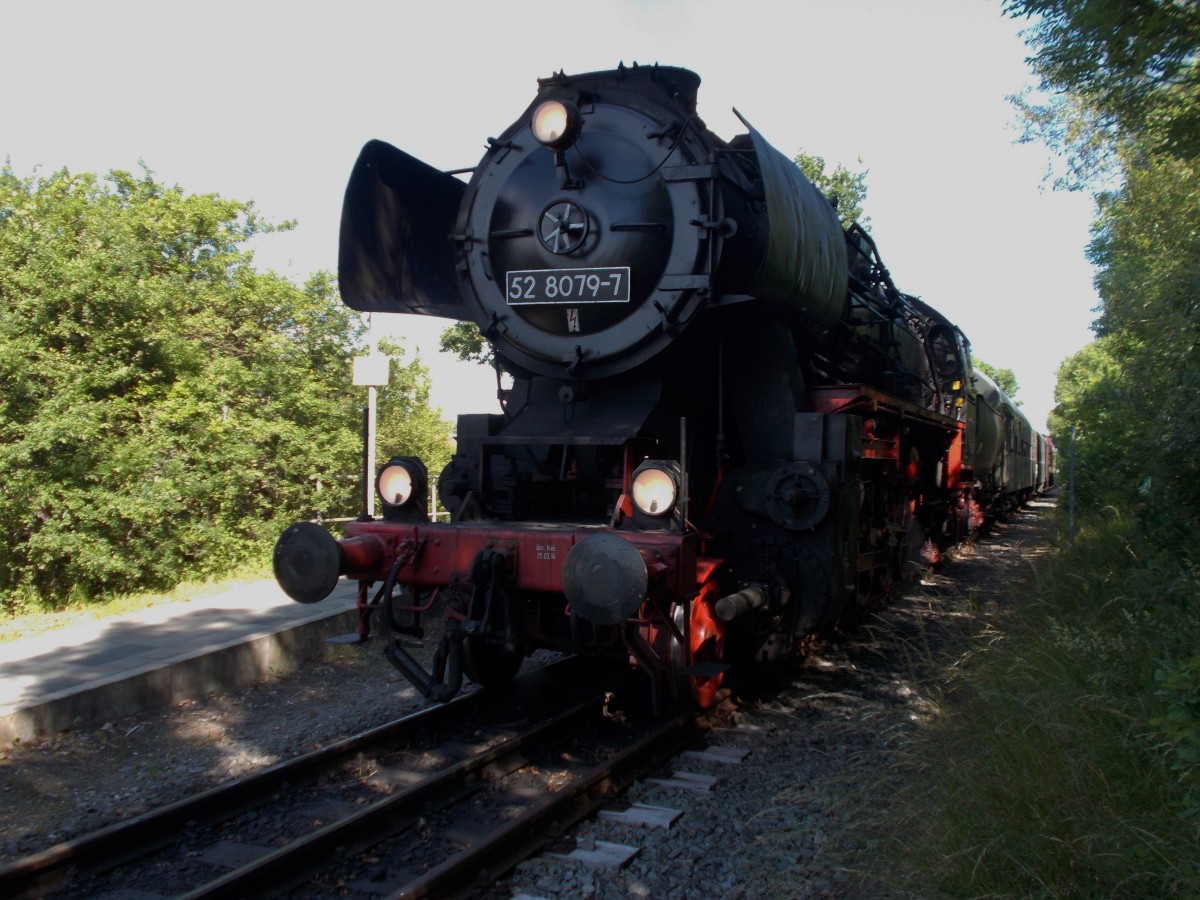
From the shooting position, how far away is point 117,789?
4539mm

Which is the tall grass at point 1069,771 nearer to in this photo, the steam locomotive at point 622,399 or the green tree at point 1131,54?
the steam locomotive at point 622,399

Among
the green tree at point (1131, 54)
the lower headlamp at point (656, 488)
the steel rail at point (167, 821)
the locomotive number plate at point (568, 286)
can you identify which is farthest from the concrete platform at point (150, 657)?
the green tree at point (1131, 54)

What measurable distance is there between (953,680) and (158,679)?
5.25 metres

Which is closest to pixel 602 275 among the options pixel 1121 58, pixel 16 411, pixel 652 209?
pixel 652 209

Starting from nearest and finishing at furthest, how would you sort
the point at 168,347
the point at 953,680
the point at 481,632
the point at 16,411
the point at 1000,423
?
1. the point at 481,632
2. the point at 953,680
3. the point at 16,411
4. the point at 168,347
5. the point at 1000,423

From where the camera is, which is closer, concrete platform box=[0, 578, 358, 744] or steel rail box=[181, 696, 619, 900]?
steel rail box=[181, 696, 619, 900]

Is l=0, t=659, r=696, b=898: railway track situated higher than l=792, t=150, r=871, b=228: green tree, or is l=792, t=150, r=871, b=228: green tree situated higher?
l=792, t=150, r=871, b=228: green tree

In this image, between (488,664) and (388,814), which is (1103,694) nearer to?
(388,814)

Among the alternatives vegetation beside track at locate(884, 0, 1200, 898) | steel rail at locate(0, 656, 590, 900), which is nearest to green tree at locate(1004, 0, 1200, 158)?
vegetation beside track at locate(884, 0, 1200, 898)

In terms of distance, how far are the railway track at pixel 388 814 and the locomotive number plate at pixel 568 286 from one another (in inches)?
96.4

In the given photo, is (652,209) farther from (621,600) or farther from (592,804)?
(592,804)

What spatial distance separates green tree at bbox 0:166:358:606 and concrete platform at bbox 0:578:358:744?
4.61 meters

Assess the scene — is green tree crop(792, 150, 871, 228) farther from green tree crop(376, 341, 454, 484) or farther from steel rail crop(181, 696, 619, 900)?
steel rail crop(181, 696, 619, 900)

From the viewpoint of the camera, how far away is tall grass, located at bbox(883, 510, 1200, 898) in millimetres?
2752
